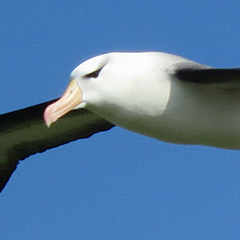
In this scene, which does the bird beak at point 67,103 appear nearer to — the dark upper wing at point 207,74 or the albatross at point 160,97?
the albatross at point 160,97

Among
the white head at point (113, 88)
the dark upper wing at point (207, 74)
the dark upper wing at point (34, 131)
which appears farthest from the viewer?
the dark upper wing at point (34, 131)

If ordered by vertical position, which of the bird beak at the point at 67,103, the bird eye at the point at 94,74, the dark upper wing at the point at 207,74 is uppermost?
the dark upper wing at the point at 207,74

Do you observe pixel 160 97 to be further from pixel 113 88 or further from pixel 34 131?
pixel 34 131

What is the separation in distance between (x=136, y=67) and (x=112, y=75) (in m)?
0.26

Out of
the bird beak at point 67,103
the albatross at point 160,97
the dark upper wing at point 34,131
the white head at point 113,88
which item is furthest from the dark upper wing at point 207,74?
the dark upper wing at point 34,131

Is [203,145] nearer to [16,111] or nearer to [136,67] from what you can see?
[136,67]

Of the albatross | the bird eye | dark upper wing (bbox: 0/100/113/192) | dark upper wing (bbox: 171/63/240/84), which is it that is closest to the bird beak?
the albatross

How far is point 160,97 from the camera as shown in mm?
9383

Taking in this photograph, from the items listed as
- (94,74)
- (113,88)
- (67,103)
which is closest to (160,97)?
(113,88)

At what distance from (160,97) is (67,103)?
864mm

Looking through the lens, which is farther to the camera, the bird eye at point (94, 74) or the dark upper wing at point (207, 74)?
the dark upper wing at point (207, 74)

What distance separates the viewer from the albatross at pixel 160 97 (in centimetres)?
923

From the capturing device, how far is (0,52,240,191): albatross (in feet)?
30.3

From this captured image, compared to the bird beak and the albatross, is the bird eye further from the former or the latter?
the bird beak
